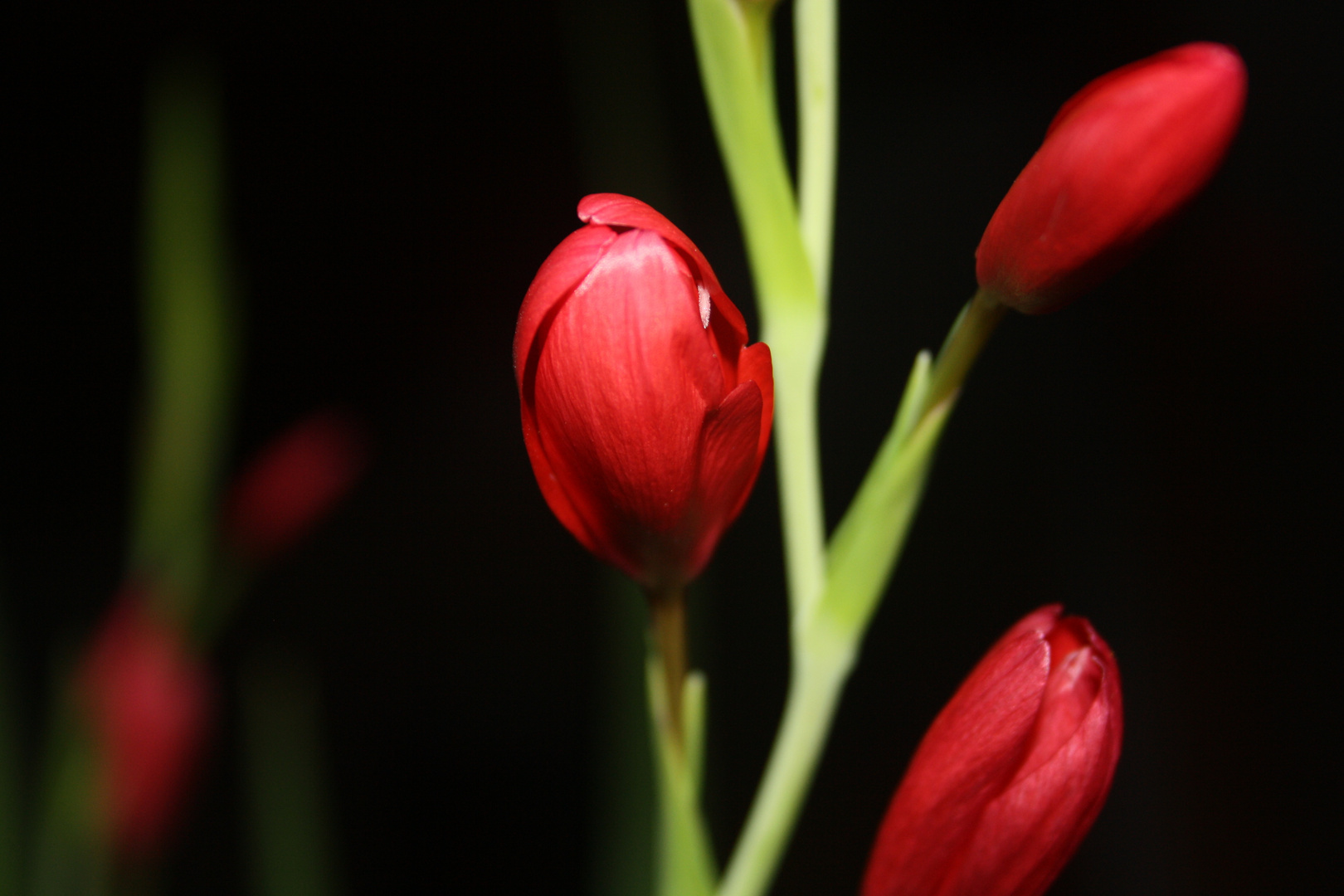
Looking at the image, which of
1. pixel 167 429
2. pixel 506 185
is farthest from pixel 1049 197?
pixel 506 185

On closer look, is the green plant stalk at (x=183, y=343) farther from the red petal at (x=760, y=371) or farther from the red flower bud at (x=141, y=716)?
the red petal at (x=760, y=371)

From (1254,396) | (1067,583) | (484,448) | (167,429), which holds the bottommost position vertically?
(1067,583)

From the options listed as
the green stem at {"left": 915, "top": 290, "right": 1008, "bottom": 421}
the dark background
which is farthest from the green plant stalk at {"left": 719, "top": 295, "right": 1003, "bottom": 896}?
the dark background

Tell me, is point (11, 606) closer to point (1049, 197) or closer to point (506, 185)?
point (506, 185)

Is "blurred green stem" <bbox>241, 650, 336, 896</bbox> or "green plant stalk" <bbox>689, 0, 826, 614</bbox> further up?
"green plant stalk" <bbox>689, 0, 826, 614</bbox>

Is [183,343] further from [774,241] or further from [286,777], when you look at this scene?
[774,241]

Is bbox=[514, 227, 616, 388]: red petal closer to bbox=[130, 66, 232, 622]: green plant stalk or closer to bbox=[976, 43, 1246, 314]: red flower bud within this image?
bbox=[976, 43, 1246, 314]: red flower bud

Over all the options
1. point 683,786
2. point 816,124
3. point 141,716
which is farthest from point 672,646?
point 141,716
